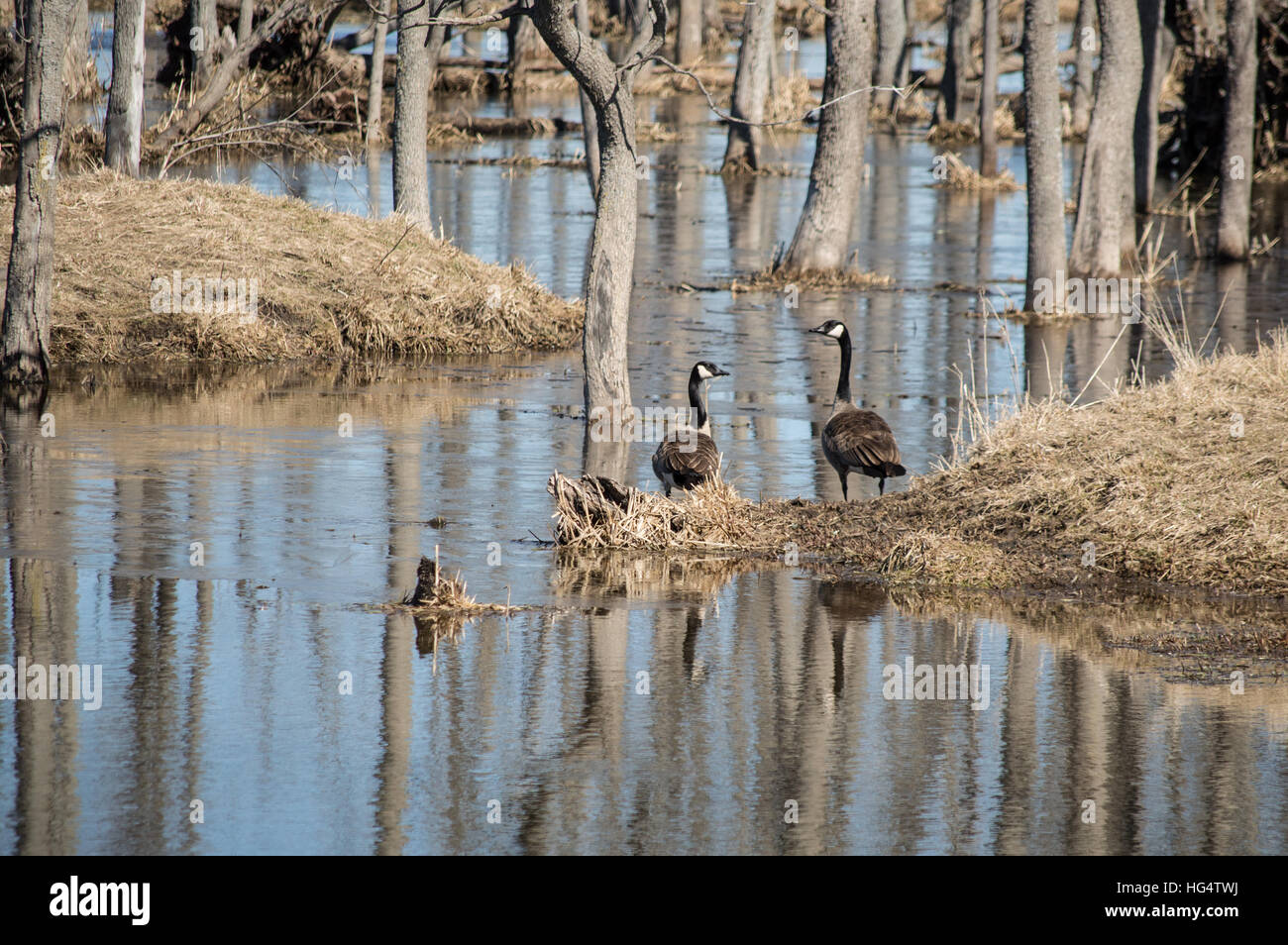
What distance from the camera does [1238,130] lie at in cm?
2541

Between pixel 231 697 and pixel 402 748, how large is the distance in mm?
1020

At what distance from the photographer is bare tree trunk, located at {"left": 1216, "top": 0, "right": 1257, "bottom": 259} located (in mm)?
25062

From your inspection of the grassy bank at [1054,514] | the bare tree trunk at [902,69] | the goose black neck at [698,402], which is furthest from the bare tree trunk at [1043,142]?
the bare tree trunk at [902,69]

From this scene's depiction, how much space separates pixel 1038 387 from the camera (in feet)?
54.0

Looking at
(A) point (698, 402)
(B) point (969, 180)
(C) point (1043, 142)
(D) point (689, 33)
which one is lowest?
(A) point (698, 402)

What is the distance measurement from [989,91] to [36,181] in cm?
2430

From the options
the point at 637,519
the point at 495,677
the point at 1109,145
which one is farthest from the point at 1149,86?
the point at 495,677

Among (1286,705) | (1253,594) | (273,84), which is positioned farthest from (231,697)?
(273,84)

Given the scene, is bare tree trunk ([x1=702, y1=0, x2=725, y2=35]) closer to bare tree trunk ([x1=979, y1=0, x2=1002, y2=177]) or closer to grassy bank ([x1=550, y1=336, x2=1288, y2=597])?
bare tree trunk ([x1=979, y1=0, x2=1002, y2=177])

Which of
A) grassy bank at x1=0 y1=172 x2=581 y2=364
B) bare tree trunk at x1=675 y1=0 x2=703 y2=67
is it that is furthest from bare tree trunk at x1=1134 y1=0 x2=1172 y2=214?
bare tree trunk at x1=675 y1=0 x2=703 y2=67

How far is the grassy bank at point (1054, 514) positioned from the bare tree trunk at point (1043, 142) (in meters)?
8.89

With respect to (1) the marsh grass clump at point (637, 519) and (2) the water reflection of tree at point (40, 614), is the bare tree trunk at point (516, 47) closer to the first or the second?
(2) the water reflection of tree at point (40, 614)

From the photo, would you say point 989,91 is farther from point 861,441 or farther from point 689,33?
point 861,441
